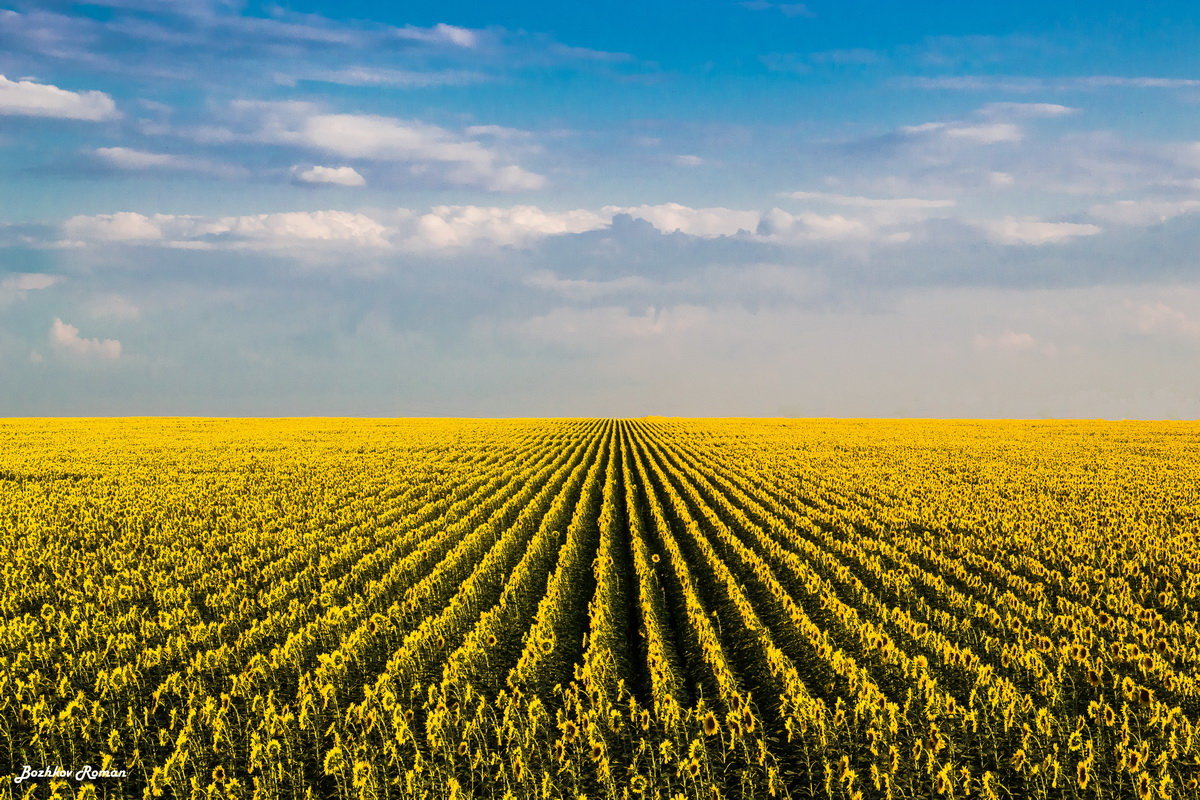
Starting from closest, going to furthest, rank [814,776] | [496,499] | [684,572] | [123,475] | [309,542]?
[814,776]
[684,572]
[309,542]
[496,499]
[123,475]

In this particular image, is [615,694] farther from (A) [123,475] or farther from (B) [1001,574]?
(A) [123,475]

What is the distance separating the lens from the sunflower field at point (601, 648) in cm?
666

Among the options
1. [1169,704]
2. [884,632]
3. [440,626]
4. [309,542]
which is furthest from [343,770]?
[309,542]

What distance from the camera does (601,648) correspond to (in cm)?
905

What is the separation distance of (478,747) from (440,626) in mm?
3113

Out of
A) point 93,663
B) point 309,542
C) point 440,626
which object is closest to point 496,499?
point 309,542

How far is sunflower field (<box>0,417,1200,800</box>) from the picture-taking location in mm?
6656

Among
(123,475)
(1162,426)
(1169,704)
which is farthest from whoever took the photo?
(1162,426)

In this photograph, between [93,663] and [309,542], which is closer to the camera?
[93,663]

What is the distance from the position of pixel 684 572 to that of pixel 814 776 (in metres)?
5.90

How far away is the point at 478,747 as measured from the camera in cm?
704

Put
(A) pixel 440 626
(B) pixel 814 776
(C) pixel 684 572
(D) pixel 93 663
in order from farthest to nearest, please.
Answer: (C) pixel 684 572 < (A) pixel 440 626 < (D) pixel 93 663 < (B) pixel 814 776

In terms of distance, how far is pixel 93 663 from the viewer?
908 cm

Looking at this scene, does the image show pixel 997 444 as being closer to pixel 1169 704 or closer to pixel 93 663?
pixel 1169 704
